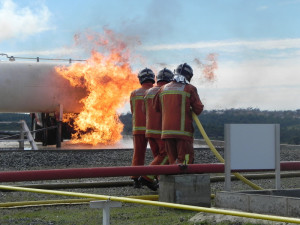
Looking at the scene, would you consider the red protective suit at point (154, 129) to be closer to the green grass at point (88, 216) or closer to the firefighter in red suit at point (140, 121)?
the firefighter in red suit at point (140, 121)

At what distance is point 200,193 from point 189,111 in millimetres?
1717

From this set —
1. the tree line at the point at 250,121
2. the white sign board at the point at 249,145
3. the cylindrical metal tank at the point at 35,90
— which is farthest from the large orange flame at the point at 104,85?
the white sign board at the point at 249,145

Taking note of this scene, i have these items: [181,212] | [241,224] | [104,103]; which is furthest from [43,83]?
[241,224]

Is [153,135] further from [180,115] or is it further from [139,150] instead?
[180,115]

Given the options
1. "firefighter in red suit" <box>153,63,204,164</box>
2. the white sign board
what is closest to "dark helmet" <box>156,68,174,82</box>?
"firefighter in red suit" <box>153,63,204,164</box>

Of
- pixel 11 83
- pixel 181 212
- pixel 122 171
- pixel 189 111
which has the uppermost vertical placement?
pixel 11 83

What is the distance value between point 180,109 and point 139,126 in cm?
198

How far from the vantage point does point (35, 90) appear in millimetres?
23781

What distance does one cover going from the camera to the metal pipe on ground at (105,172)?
765 cm

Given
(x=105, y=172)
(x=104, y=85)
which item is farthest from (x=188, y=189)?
(x=104, y=85)

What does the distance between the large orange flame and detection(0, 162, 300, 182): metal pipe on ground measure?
14.2 meters

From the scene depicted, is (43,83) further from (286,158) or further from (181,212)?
(181,212)

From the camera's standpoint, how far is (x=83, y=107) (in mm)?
24562

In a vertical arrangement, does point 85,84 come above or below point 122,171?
above
